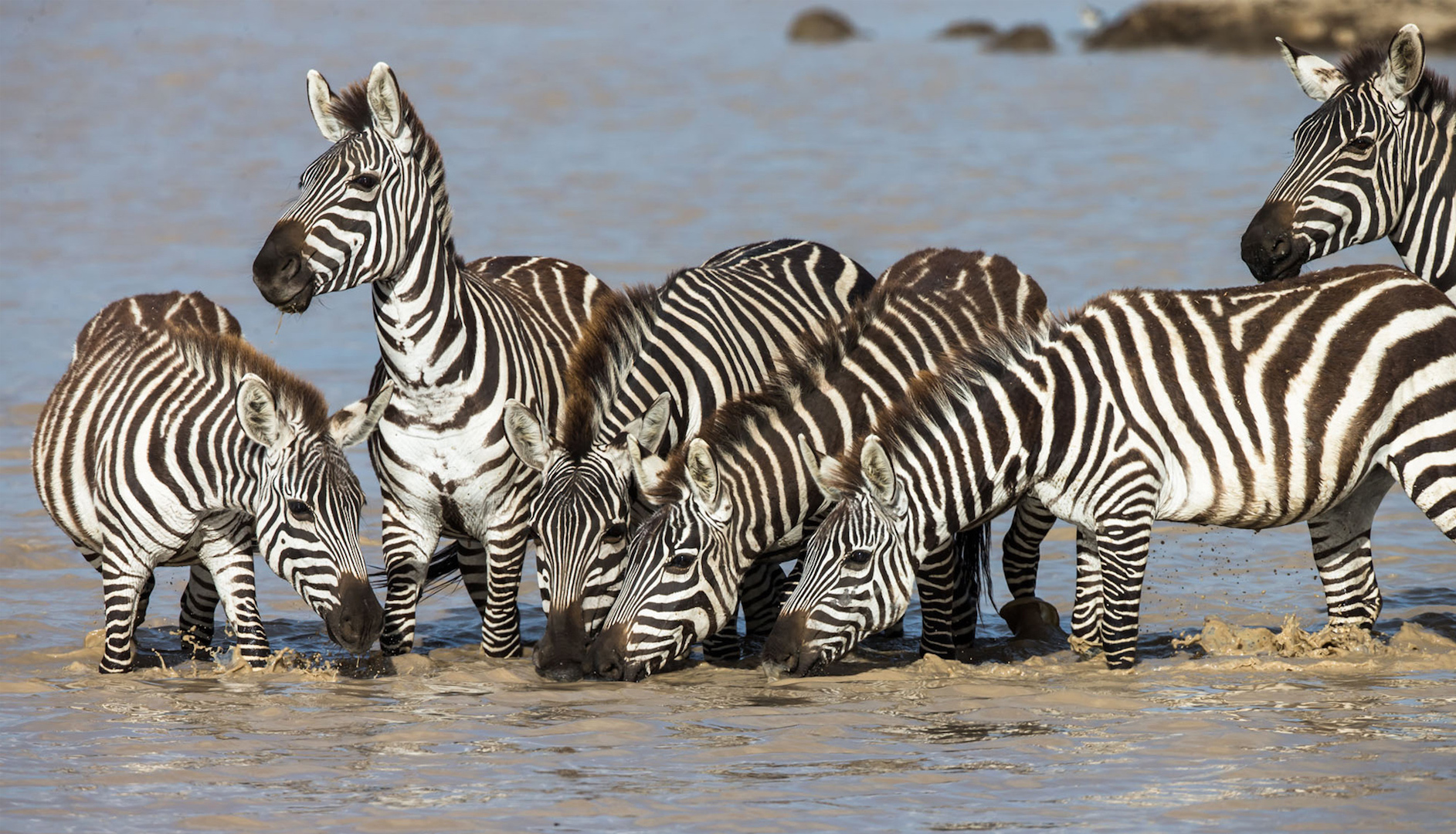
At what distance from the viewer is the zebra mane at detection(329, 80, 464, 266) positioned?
29.2ft

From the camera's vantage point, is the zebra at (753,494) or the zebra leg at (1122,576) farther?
the zebra at (753,494)

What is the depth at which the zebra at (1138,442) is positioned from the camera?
8.36 m

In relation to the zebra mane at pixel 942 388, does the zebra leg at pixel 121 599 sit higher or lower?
lower

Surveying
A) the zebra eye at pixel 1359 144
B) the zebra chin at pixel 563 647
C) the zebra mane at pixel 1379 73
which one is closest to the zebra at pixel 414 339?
the zebra chin at pixel 563 647

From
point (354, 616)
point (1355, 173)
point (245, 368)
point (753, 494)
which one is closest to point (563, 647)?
point (354, 616)

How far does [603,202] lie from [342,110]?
1706cm

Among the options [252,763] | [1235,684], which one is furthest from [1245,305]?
[252,763]

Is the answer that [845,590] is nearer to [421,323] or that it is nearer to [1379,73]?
[421,323]

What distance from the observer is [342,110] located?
891 centimetres

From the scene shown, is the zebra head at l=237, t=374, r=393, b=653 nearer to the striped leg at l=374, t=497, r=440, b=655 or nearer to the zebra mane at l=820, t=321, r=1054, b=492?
the striped leg at l=374, t=497, r=440, b=655

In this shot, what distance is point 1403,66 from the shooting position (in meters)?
9.12

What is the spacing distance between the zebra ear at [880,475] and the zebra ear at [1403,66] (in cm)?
338

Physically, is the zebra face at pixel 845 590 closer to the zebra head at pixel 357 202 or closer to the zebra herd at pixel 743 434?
the zebra herd at pixel 743 434

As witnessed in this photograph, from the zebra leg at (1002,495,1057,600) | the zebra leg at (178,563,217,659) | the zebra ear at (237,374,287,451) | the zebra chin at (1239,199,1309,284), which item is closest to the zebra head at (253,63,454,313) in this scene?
the zebra ear at (237,374,287,451)
